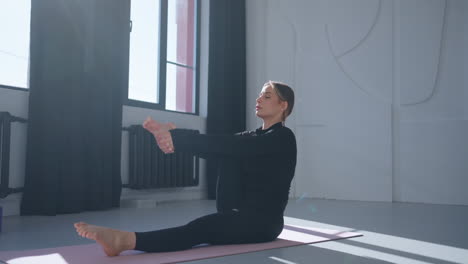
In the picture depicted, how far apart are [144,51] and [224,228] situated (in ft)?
9.30

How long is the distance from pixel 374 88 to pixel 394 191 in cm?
A: 101

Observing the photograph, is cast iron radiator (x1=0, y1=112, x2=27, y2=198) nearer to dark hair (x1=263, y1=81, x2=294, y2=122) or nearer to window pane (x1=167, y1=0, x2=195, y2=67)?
dark hair (x1=263, y1=81, x2=294, y2=122)

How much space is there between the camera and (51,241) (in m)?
1.98

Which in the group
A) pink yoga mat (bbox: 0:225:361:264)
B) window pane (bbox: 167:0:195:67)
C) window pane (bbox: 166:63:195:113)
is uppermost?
window pane (bbox: 167:0:195:67)

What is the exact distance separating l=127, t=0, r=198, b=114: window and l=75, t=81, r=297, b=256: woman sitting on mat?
236 centimetres

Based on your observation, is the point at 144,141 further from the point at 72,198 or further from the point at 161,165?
the point at 72,198

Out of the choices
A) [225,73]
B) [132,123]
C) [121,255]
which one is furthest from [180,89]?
[121,255]

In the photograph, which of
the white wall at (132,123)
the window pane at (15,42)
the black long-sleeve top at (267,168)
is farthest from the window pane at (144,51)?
the black long-sleeve top at (267,168)

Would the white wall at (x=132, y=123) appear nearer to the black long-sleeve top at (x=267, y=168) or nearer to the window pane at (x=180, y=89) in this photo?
the window pane at (x=180, y=89)

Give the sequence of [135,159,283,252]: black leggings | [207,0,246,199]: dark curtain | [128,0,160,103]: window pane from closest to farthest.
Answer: [135,159,283,252]: black leggings < [128,0,160,103]: window pane < [207,0,246,199]: dark curtain

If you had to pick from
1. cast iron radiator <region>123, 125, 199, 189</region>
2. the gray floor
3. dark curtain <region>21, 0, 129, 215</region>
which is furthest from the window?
the gray floor

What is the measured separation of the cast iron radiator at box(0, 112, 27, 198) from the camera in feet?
9.01

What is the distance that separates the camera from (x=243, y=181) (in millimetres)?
1805

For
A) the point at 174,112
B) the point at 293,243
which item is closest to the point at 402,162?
the point at 174,112
